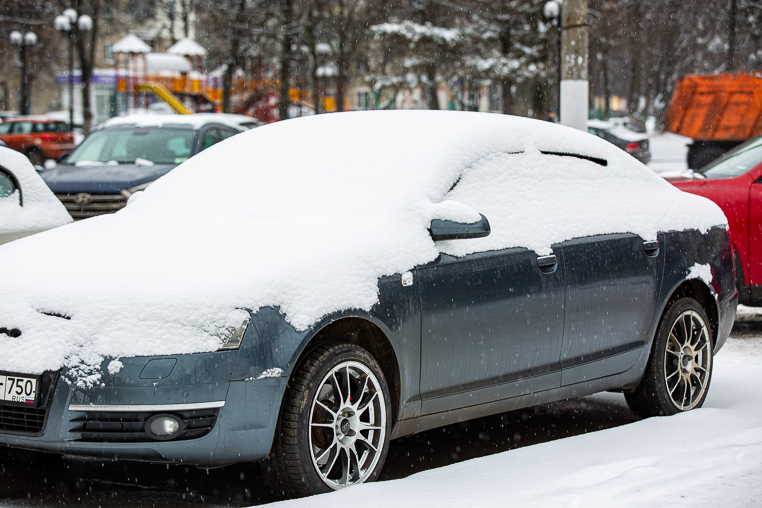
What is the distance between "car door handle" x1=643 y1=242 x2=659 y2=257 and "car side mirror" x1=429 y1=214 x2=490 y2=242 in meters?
1.34

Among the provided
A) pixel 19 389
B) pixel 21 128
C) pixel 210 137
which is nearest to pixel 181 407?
pixel 19 389

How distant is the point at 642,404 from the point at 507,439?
0.85 m

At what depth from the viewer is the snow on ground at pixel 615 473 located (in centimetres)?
394

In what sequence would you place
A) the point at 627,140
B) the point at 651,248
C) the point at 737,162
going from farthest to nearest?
the point at 627,140, the point at 737,162, the point at 651,248

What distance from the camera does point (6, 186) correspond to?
6.84 metres

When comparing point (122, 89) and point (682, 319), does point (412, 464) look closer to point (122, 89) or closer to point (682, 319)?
point (682, 319)

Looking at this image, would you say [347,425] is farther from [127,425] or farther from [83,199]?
[83,199]

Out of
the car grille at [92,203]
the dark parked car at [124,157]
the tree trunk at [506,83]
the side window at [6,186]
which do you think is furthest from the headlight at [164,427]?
the tree trunk at [506,83]

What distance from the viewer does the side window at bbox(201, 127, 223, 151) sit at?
1324cm

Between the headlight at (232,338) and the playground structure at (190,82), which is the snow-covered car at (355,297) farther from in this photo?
the playground structure at (190,82)

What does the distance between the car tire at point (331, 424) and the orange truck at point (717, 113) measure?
20.3 meters

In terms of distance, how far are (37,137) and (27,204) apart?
98.7 ft

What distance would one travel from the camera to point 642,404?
222 inches

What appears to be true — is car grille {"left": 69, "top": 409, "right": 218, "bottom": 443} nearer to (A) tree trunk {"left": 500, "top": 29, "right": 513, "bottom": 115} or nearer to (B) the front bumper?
(B) the front bumper
